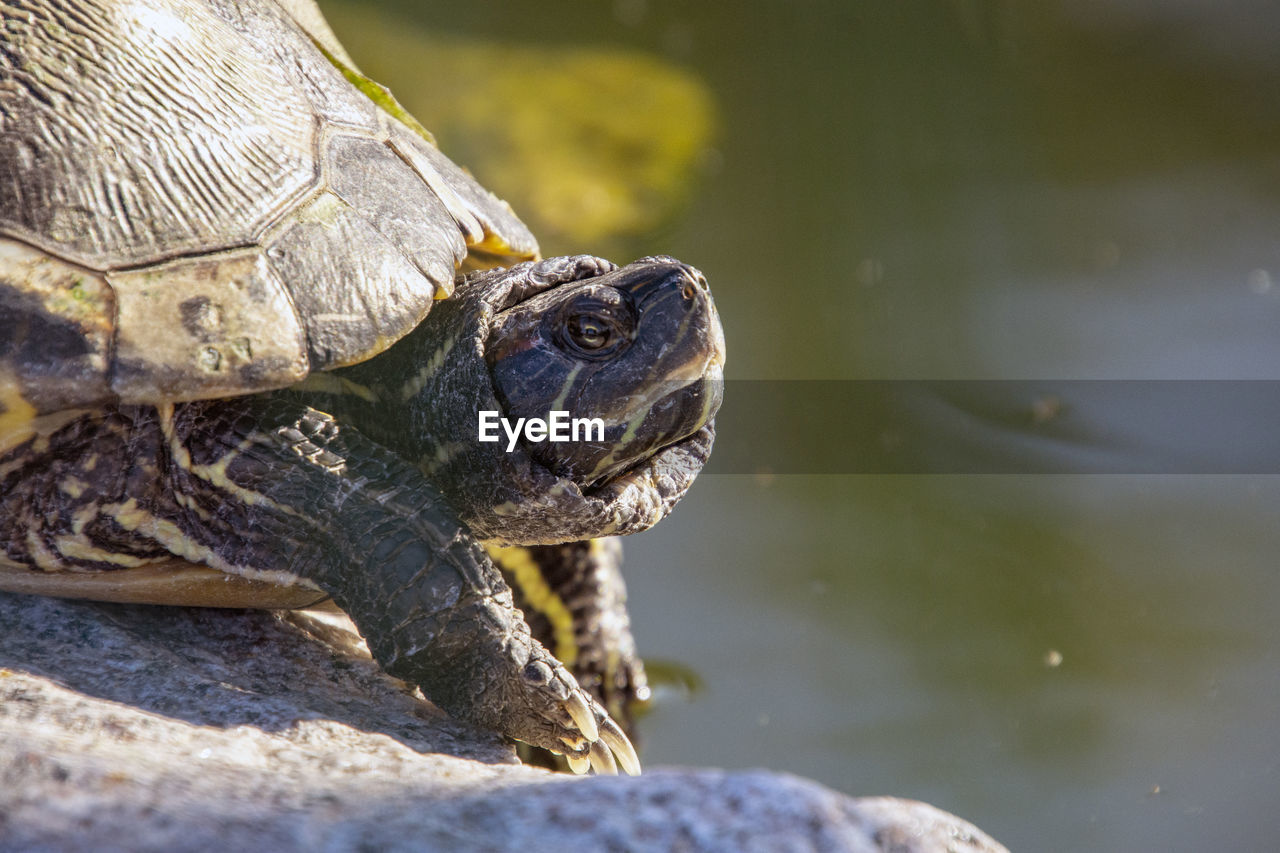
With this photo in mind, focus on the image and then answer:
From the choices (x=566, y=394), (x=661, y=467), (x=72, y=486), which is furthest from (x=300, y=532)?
(x=661, y=467)

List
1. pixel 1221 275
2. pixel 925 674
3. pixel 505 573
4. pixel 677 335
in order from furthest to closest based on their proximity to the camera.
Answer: pixel 1221 275
pixel 925 674
pixel 505 573
pixel 677 335

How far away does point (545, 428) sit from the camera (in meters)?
1.94

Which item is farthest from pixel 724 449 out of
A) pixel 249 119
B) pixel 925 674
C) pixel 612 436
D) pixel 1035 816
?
pixel 249 119

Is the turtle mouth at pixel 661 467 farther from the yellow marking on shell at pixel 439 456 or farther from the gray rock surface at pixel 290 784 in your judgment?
the gray rock surface at pixel 290 784

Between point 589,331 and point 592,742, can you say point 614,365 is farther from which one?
point 592,742

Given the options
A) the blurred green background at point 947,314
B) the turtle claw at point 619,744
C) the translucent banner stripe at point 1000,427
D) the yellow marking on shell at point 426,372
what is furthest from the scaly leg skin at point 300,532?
the translucent banner stripe at point 1000,427

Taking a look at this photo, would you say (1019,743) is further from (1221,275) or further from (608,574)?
(1221,275)

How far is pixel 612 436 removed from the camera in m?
1.92

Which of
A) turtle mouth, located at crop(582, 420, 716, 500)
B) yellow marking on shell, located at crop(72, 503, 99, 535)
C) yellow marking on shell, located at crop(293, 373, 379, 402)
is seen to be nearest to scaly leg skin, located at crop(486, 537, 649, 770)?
turtle mouth, located at crop(582, 420, 716, 500)

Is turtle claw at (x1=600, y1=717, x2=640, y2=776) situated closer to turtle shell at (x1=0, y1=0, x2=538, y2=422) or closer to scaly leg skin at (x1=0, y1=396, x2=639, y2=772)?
scaly leg skin at (x1=0, y1=396, x2=639, y2=772)

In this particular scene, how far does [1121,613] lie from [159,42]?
125 inches

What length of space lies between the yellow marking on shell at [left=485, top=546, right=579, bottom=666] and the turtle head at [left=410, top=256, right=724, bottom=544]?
64 cm

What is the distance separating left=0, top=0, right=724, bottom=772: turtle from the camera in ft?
5.62

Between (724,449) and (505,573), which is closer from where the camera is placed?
(505,573)
